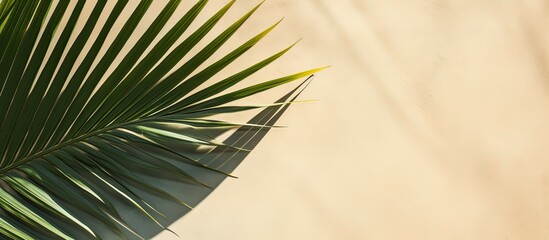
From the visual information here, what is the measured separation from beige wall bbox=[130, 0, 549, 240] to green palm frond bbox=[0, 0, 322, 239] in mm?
152

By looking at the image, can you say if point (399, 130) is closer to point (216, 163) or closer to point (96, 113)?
point (216, 163)

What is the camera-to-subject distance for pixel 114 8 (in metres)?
1.72

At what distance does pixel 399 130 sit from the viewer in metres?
2.05

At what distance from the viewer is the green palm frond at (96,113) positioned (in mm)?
1668

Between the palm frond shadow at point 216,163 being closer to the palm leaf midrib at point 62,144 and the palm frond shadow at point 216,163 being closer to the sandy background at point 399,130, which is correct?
the sandy background at point 399,130

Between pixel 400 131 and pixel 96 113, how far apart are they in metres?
0.75

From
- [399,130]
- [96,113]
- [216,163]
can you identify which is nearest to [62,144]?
[96,113]

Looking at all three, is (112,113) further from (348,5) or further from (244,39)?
(348,5)

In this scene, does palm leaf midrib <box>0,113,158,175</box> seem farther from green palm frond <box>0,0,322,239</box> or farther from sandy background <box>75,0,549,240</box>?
sandy background <box>75,0,549,240</box>

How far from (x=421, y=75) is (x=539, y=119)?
0.36 m

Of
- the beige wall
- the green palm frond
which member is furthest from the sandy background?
the green palm frond

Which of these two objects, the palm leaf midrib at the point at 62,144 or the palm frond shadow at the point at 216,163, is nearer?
the palm leaf midrib at the point at 62,144

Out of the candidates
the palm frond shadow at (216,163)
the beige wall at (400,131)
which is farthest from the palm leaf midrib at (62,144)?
the beige wall at (400,131)

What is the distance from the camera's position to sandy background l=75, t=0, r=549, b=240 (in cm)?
192
